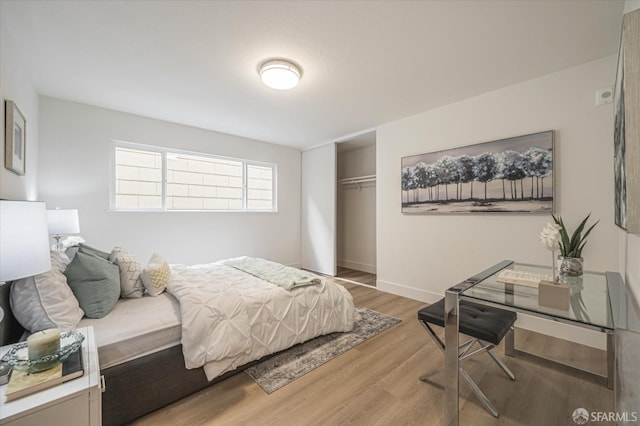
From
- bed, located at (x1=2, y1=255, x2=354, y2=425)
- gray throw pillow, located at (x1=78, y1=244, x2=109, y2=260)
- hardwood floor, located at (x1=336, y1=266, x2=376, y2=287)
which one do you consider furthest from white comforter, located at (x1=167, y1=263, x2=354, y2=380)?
hardwood floor, located at (x1=336, y1=266, x2=376, y2=287)

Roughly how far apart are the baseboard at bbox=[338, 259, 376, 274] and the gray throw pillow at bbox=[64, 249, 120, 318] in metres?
4.20

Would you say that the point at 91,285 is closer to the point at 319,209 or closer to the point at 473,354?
the point at 473,354

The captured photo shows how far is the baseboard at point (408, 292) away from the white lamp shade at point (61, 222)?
379 cm

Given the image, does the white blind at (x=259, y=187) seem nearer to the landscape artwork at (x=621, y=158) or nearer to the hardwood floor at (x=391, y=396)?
the hardwood floor at (x=391, y=396)

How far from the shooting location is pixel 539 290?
129 centimetres

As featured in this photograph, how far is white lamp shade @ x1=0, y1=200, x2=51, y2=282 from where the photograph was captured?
963mm

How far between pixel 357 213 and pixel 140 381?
14.7ft

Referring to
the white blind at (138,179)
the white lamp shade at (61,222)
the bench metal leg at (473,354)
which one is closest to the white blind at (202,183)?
the white blind at (138,179)

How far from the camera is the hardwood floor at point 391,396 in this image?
154 cm

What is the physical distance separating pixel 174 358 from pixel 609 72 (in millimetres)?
4039

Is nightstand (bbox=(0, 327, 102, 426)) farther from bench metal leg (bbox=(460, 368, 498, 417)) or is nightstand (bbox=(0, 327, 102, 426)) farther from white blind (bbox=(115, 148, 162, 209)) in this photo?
white blind (bbox=(115, 148, 162, 209))

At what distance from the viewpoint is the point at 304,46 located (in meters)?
2.08

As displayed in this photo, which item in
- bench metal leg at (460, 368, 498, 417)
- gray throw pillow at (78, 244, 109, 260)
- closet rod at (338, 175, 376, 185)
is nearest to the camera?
bench metal leg at (460, 368, 498, 417)

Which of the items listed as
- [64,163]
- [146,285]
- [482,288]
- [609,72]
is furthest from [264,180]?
[609,72]
